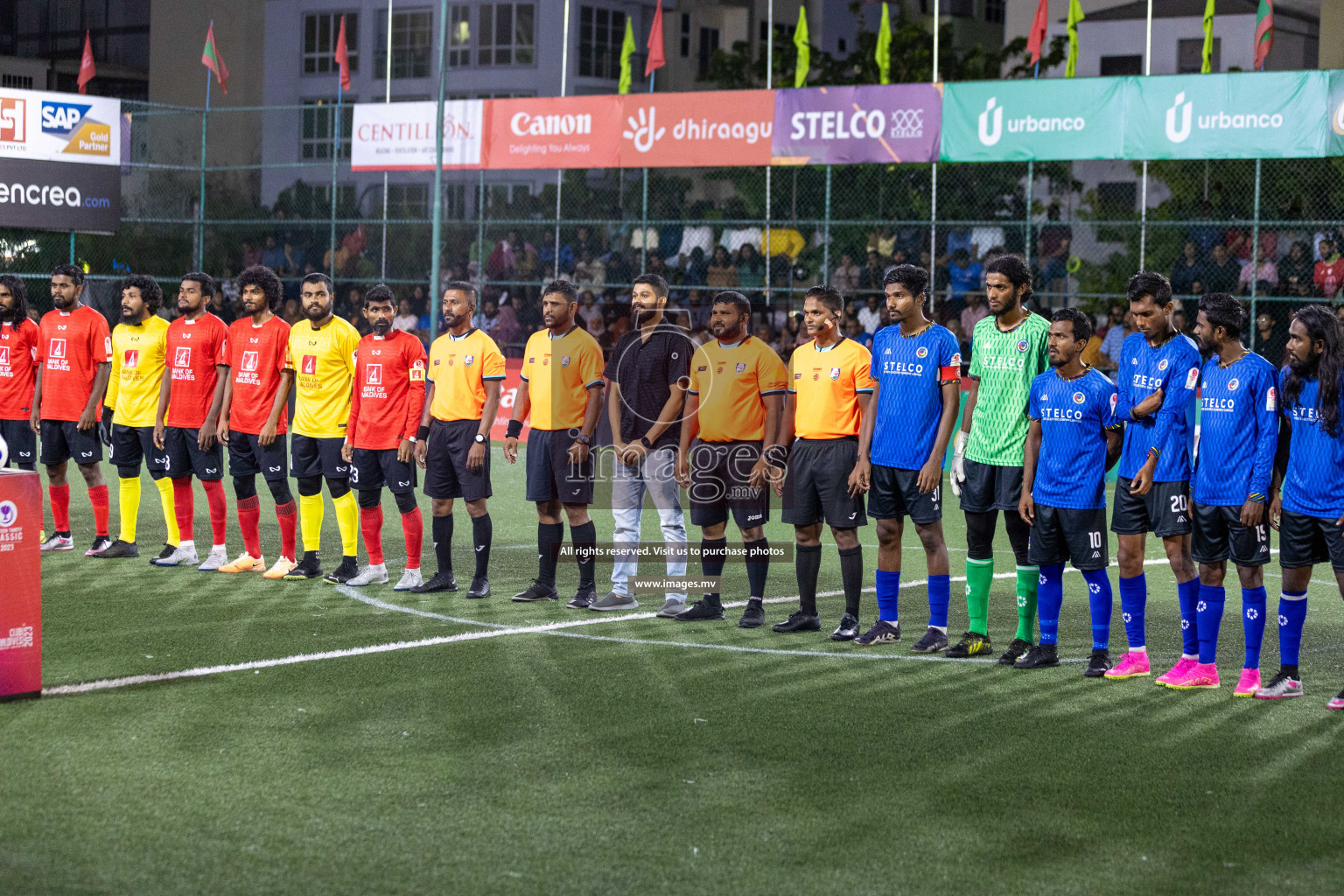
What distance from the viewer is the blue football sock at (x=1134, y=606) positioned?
7.73m

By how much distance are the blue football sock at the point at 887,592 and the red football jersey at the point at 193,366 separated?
5320 mm

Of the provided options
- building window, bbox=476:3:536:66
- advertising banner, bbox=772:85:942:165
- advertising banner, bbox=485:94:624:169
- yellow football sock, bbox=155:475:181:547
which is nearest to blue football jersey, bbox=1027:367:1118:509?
yellow football sock, bbox=155:475:181:547

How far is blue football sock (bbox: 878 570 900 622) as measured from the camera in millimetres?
8555

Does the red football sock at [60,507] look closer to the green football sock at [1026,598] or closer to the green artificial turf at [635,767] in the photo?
the green artificial turf at [635,767]

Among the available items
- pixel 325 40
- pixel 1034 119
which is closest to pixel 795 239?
pixel 1034 119

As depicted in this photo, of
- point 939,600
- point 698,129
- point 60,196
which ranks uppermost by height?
point 698,129

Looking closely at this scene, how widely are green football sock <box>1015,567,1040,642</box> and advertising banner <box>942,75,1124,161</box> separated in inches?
452

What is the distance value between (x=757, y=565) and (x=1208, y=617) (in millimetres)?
2775

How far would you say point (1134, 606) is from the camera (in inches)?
305

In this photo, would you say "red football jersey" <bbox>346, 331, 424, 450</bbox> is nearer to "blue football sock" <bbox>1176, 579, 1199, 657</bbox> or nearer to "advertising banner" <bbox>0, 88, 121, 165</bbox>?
"blue football sock" <bbox>1176, 579, 1199, 657</bbox>

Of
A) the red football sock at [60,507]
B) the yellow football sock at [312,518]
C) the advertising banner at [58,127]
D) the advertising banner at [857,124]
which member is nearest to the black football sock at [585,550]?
the yellow football sock at [312,518]

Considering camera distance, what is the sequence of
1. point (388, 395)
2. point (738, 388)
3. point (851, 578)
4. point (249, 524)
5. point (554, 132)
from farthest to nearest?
point (554, 132)
point (249, 524)
point (388, 395)
point (738, 388)
point (851, 578)

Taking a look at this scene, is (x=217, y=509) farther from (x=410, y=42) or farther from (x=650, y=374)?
(x=410, y=42)

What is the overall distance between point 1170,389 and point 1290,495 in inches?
31.0
